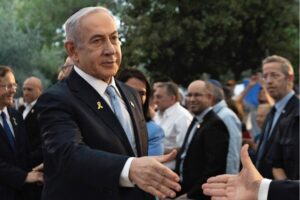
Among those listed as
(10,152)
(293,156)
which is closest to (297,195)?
(293,156)

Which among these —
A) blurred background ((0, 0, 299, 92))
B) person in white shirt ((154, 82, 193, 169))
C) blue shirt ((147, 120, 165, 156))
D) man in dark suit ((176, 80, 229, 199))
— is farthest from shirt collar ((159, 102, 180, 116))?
blue shirt ((147, 120, 165, 156))

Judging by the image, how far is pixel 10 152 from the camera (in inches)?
167

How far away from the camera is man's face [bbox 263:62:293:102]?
486 centimetres

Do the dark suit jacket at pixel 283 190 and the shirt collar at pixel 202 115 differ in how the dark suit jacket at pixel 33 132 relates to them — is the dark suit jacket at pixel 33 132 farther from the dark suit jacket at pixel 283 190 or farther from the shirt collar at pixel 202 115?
the dark suit jacket at pixel 283 190

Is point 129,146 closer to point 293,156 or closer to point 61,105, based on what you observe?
point 61,105

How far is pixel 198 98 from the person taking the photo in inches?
216

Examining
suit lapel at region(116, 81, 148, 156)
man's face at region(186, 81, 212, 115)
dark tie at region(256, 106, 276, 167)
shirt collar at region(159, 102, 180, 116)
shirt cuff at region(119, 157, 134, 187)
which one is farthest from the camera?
shirt collar at region(159, 102, 180, 116)

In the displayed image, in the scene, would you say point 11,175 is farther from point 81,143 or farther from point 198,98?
point 198,98

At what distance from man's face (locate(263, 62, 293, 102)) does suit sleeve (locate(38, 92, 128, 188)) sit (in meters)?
2.81

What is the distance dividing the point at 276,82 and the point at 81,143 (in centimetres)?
294

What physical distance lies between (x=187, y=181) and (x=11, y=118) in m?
1.67

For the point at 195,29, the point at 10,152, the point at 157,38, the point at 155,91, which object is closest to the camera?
the point at 10,152

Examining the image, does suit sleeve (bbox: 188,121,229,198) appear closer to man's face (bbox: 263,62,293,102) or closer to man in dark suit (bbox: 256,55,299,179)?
man in dark suit (bbox: 256,55,299,179)

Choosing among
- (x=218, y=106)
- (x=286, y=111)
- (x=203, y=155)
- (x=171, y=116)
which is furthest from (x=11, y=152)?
(x=171, y=116)
